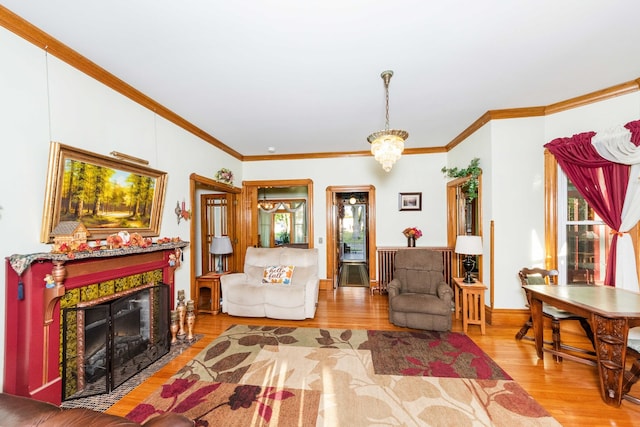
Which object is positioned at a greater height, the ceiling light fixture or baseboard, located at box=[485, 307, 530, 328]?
the ceiling light fixture

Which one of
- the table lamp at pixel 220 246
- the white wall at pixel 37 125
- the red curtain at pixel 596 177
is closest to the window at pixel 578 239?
the red curtain at pixel 596 177

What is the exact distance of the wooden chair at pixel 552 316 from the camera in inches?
98.2

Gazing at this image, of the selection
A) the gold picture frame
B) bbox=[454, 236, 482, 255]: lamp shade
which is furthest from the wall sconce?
bbox=[454, 236, 482, 255]: lamp shade

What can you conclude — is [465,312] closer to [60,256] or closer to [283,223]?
[60,256]

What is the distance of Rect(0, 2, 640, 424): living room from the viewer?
1820 millimetres

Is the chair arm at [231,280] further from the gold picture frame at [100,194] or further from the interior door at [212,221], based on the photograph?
the interior door at [212,221]

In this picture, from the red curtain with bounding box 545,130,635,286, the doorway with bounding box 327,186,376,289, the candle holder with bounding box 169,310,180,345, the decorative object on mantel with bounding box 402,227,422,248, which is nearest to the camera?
the red curtain with bounding box 545,130,635,286

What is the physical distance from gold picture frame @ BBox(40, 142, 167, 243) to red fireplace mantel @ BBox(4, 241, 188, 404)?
0.27m

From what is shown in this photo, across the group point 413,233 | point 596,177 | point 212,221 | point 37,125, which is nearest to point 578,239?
point 596,177

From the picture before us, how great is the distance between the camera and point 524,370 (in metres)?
2.41

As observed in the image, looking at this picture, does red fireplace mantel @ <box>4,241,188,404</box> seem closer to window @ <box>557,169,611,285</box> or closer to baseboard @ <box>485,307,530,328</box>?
baseboard @ <box>485,307,530,328</box>

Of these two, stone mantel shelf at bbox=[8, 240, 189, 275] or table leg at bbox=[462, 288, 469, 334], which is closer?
stone mantel shelf at bbox=[8, 240, 189, 275]

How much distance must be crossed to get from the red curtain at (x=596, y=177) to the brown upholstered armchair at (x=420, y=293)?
1.75 m

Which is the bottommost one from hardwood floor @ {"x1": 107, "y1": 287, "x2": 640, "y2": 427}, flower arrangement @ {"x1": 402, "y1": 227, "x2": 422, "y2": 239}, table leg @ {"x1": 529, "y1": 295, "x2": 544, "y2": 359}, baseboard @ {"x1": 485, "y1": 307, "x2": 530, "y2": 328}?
hardwood floor @ {"x1": 107, "y1": 287, "x2": 640, "y2": 427}
